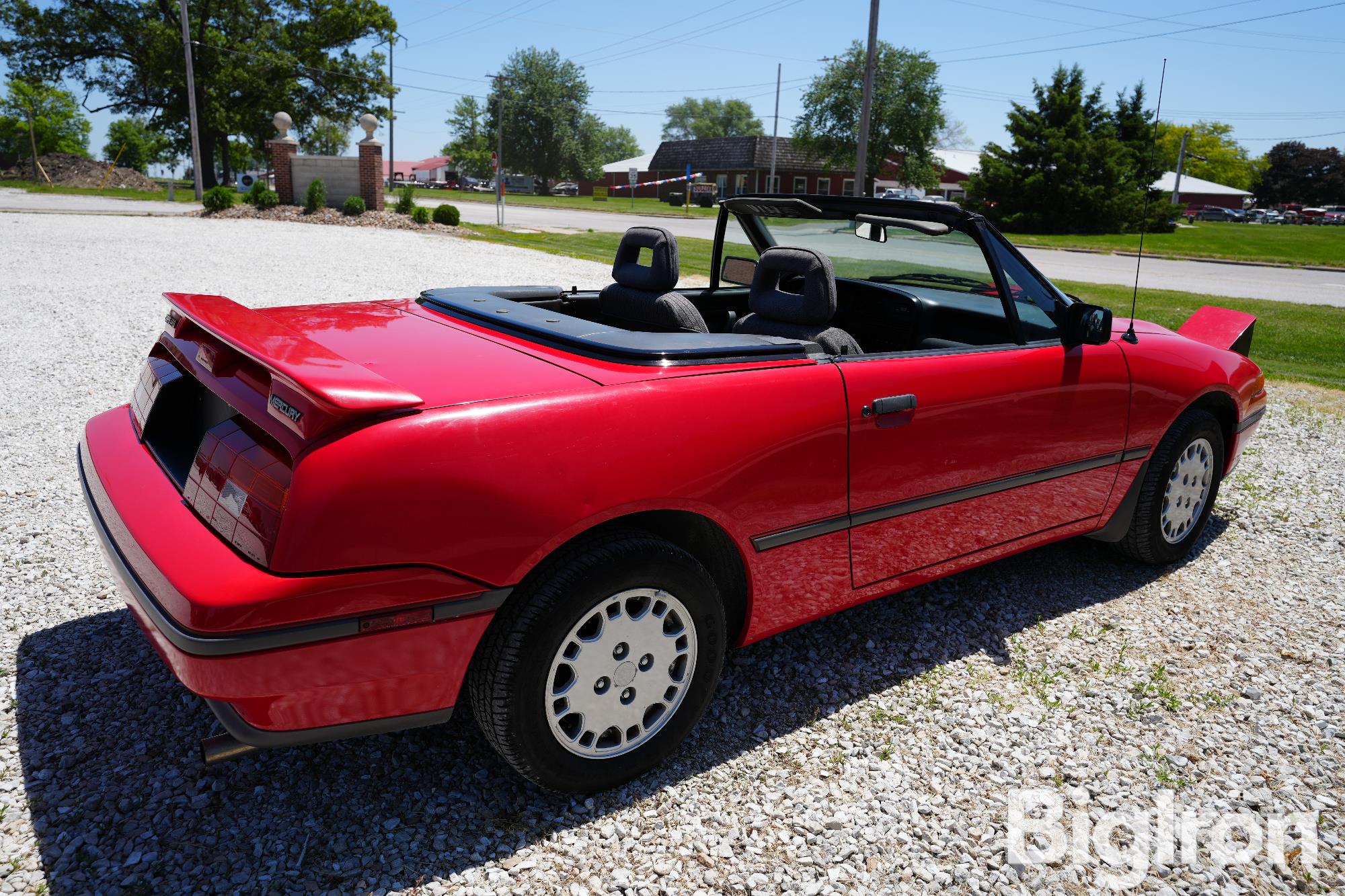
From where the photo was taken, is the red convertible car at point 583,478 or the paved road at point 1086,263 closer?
the red convertible car at point 583,478

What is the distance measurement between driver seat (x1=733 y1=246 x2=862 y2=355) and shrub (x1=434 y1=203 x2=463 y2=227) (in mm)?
23688

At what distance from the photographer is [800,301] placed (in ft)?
10.2

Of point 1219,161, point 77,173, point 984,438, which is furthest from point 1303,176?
point 984,438

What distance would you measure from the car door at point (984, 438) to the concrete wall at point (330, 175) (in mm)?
28913

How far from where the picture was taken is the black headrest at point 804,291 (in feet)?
10.1

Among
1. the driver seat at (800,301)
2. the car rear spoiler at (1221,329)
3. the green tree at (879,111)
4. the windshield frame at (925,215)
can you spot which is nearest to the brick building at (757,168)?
the green tree at (879,111)

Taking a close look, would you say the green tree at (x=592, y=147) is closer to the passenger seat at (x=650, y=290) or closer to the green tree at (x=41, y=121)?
the green tree at (x=41, y=121)

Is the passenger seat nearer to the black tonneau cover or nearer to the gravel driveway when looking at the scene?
the black tonneau cover

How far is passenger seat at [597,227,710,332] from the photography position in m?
3.30

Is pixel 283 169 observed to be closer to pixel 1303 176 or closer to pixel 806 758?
pixel 806 758

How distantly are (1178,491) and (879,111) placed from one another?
59879 millimetres

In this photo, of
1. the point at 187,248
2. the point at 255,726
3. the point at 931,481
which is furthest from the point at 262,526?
the point at 187,248

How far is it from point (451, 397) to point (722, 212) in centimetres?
257

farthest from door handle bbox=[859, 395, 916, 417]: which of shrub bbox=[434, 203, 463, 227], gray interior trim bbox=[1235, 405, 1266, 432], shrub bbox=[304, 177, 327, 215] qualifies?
shrub bbox=[304, 177, 327, 215]
